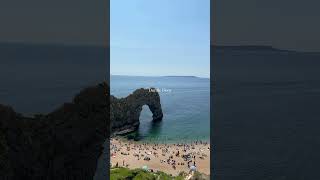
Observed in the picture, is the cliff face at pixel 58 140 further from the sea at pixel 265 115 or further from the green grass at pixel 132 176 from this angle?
the sea at pixel 265 115

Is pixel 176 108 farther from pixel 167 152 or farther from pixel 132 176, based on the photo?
pixel 132 176

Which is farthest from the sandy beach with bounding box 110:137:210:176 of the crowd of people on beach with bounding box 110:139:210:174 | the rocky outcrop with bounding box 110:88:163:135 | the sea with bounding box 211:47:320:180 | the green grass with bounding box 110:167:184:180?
the green grass with bounding box 110:167:184:180

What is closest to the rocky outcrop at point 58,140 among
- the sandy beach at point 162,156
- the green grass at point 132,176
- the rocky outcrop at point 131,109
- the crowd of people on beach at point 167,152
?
the green grass at point 132,176

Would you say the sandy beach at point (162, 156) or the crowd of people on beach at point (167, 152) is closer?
the sandy beach at point (162, 156)

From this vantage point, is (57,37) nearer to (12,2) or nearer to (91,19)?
(12,2)

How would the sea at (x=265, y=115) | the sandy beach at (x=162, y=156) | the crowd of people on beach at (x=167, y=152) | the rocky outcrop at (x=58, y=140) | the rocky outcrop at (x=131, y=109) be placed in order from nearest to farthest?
the rocky outcrop at (x=58, y=140), the sea at (x=265, y=115), the sandy beach at (x=162, y=156), the crowd of people on beach at (x=167, y=152), the rocky outcrop at (x=131, y=109)

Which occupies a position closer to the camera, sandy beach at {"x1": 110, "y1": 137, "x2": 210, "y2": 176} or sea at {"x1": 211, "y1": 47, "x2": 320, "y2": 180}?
sea at {"x1": 211, "y1": 47, "x2": 320, "y2": 180}

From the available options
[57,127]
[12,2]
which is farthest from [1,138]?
[12,2]

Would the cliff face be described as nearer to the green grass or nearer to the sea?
the green grass
